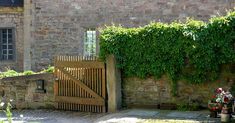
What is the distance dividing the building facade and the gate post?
20.6ft

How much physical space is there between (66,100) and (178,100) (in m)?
3.61

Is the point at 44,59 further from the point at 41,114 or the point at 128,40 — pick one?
the point at 128,40

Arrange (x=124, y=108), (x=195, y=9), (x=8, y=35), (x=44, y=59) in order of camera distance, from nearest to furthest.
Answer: (x=124, y=108) < (x=195, y=9) < (x=44, y=59) < (x=8, y=35)

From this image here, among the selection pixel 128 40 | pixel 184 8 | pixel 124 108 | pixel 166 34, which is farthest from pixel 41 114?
pixel 184 8

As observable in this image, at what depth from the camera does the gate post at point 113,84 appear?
13008mm

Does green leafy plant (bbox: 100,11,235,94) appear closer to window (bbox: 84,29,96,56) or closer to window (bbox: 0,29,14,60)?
window (bbox: 84,29,96,56)

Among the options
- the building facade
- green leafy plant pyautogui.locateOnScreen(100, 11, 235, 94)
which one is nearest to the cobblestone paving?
green leafy plant pyautogui.locateOnScreen(100, 11, 235, 94)

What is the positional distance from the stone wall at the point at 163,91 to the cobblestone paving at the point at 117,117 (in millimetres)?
519

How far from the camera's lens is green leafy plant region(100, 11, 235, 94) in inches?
466

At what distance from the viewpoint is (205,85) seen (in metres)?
12.4

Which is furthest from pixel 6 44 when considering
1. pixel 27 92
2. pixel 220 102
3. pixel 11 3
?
pixel 220 102

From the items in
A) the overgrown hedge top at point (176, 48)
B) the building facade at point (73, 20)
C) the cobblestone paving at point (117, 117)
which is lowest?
the cobblestone paving at point (117, 117)

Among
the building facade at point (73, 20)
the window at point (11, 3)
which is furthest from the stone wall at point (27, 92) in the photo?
the window at point (11, 3)

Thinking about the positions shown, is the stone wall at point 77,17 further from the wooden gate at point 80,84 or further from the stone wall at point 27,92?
the wooden gate at point 80,84
